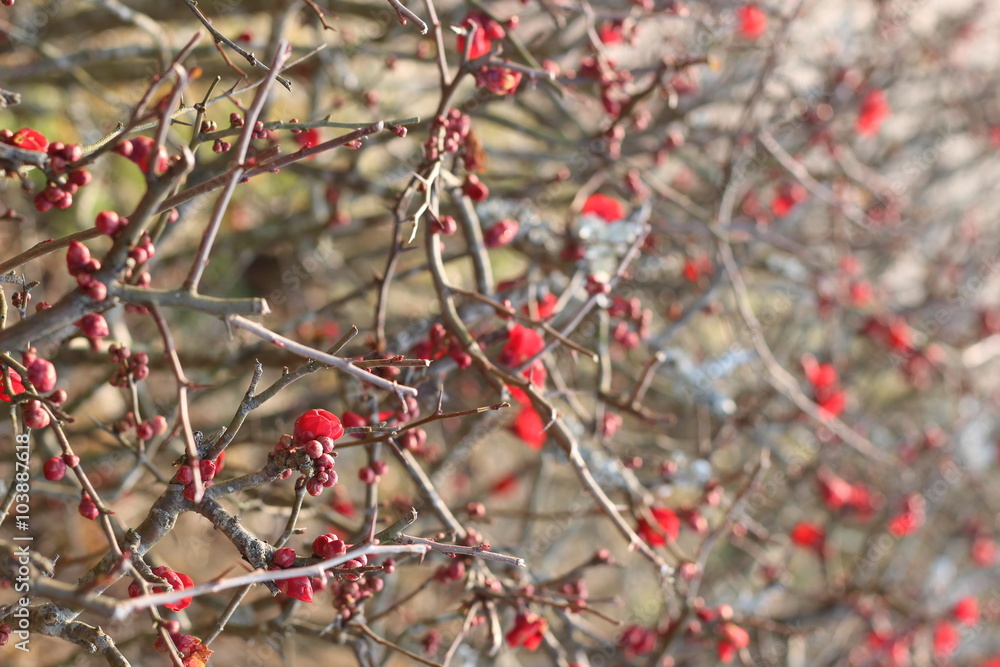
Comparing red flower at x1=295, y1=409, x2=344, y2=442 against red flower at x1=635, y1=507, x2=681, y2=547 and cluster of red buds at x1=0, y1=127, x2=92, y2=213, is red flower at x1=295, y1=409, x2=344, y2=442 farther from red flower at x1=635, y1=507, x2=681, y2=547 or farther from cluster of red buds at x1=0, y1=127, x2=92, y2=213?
red flower at x1=635, y1=507, x2=681, y2=547

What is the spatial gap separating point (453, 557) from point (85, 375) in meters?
1.74

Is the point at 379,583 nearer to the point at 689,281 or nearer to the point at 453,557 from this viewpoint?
the point at 453,557

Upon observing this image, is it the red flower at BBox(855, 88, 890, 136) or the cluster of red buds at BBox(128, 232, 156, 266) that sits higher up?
the red flower at BBox(855, 88, 890, 136)

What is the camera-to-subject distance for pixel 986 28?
4.18 metres

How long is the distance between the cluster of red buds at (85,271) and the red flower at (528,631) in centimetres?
107

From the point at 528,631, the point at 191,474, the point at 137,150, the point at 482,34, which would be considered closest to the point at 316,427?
the point at 191,474

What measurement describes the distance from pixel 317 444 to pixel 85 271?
0.41 meters

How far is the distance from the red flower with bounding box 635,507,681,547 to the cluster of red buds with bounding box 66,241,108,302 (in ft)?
4.42

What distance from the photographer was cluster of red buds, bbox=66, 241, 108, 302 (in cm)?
111

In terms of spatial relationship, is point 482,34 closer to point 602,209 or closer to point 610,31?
point 602,209

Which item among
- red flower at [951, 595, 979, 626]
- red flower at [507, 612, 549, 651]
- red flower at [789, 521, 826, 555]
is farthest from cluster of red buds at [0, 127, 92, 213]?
red flower at [951, 595, 979, 626]

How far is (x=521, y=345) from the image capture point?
1813 mm

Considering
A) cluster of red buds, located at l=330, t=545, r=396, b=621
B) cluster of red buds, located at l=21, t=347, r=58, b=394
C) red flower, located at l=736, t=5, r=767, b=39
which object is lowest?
cluster of red buds, located at l=330, t=545, r=396, b=621

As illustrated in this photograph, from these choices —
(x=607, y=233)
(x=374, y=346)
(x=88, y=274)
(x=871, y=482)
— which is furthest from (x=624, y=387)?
(x=88, y=274)
